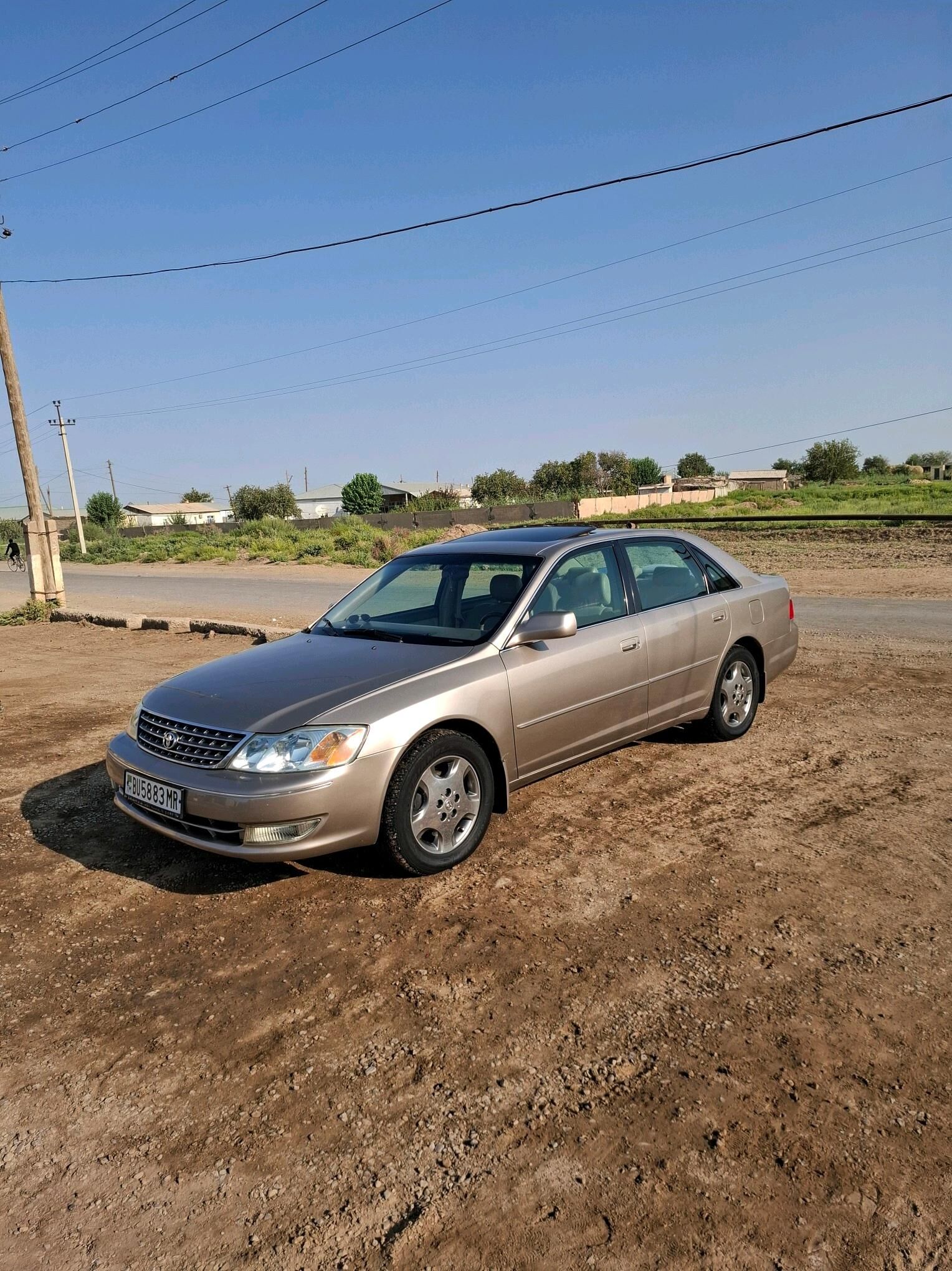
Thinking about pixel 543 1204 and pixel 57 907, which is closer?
pixel 543 1204

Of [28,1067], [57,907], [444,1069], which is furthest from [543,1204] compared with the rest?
[57,907]

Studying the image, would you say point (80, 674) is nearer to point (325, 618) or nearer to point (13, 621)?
point (325, 618)

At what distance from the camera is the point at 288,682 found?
4.46 metres

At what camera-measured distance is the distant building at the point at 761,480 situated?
367 ft

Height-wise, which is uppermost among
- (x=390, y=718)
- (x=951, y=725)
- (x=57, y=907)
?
(x=390, y=718)

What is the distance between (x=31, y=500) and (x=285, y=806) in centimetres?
1572

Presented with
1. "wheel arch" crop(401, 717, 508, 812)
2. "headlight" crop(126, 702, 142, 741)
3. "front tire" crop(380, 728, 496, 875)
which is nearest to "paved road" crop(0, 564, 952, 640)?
"wheel arch" crop(401, 717, 508, 812)

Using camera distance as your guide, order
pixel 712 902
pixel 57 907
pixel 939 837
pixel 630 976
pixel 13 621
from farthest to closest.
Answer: pixel 13 621 → pixel 939 837 → pixel 57 907 → pixel 712 902 → pixel 630 976

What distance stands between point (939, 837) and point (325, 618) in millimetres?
3548

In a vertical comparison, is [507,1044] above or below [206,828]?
below

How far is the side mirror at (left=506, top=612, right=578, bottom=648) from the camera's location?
4684 mm

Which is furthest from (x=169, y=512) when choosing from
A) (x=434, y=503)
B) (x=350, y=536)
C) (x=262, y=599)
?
(x=262, y=599)

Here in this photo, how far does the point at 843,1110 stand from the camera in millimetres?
2629

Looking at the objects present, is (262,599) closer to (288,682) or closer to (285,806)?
(288,682)
